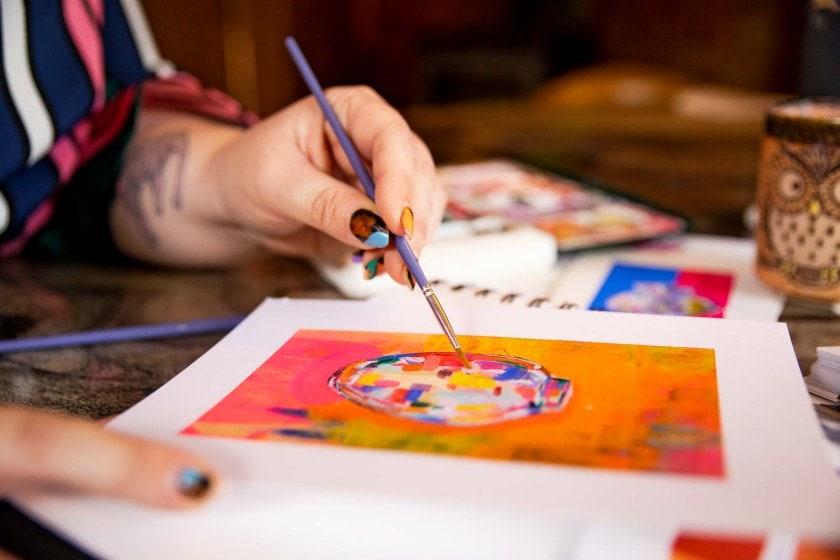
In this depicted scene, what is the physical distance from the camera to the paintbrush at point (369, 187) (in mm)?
441

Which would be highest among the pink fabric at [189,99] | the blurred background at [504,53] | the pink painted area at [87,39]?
the pink painted area at [87,39]

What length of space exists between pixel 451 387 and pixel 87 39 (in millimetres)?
460

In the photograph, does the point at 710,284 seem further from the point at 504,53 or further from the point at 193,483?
the point at 504,53

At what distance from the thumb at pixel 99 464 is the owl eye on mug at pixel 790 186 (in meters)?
0.43

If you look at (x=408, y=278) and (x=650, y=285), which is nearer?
(x=408, y=278)

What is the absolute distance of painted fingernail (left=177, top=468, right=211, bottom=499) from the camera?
296 millimetres

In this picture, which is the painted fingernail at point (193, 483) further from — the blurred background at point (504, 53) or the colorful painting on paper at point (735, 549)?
the blurred background at point (504, 53)

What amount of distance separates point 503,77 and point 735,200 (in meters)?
2.19

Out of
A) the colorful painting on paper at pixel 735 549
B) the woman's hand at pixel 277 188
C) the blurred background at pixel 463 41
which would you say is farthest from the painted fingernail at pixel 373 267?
the blurred background at pixel 463 41

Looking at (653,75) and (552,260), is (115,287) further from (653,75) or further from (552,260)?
(653,75)

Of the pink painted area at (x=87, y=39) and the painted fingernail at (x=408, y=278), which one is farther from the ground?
the pink painted area at (x=87, y=39)

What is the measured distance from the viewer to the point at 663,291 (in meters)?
0.59

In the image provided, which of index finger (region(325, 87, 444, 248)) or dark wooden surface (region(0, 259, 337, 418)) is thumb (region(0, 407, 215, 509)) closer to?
dark wooden surface (region(0, 259, 337, 418))

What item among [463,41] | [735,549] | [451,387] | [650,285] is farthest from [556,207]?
[463,41]
